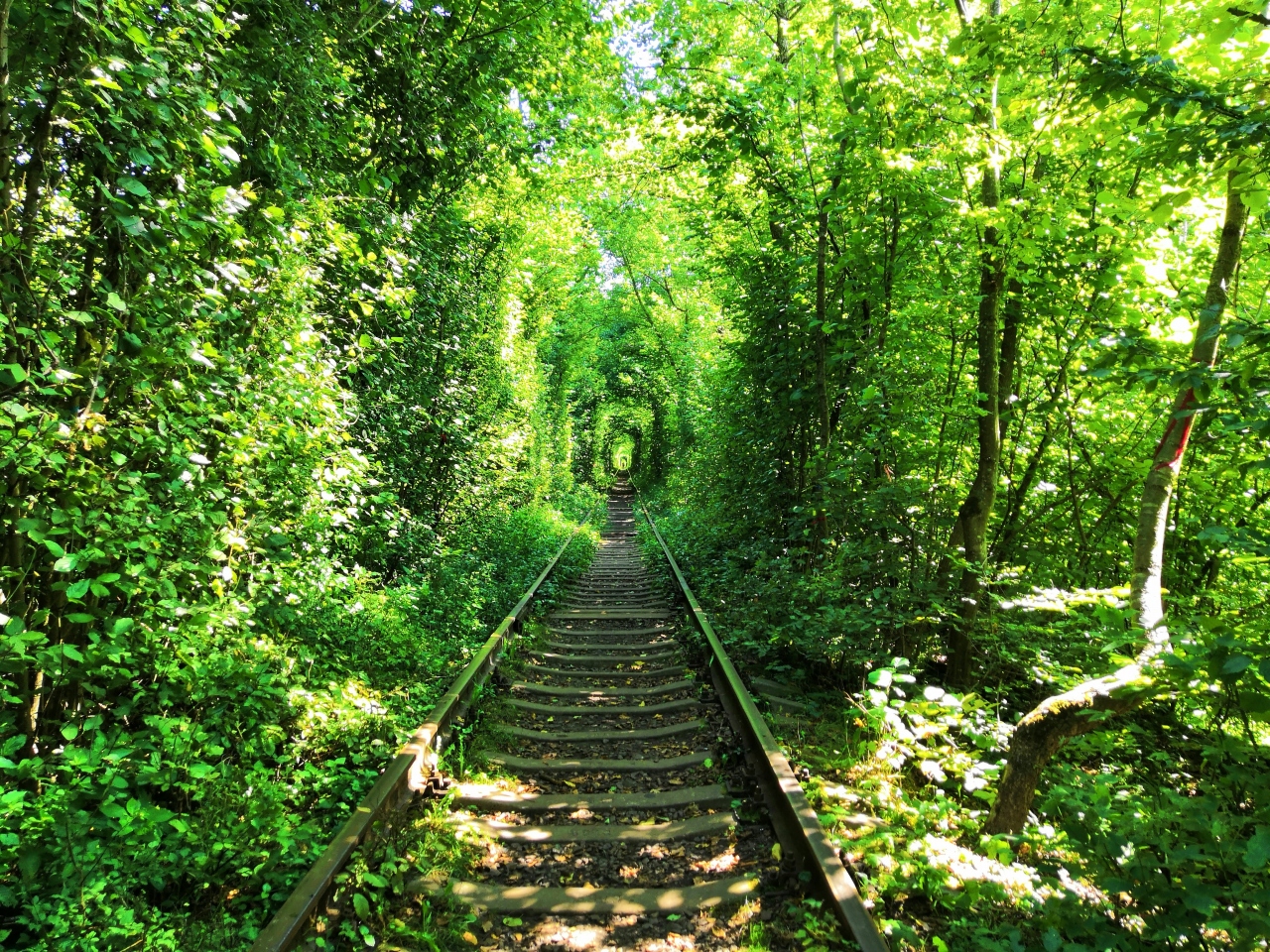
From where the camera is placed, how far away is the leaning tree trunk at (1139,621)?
276 cm

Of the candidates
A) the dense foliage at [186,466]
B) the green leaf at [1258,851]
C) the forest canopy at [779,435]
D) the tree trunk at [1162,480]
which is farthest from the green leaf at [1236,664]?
the dense foliage at [186,466]

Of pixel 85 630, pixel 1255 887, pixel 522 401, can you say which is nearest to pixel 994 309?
pixel 1255 887

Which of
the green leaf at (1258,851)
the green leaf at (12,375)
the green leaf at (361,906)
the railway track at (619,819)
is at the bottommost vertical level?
the railway track at (619,819)

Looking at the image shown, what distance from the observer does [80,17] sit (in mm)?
2229

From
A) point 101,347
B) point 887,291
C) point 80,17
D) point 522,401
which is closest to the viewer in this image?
point 80,17

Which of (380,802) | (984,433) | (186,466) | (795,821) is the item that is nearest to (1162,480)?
(984,433)

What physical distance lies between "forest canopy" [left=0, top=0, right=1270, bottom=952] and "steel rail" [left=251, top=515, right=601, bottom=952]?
26cm

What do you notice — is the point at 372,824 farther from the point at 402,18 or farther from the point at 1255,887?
the point at 402,18

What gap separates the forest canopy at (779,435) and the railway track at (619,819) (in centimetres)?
30

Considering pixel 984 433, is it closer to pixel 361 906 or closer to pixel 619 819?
pixel 619 819

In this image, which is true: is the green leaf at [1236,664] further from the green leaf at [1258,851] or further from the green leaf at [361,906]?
the green leaf at [361,906]

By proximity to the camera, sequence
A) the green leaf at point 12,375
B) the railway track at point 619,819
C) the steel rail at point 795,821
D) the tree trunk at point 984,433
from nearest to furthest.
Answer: the green leaf at point 12,375 → the steel rail at point 795,821 → the railway track at point 619,819 → the tree trunk at point 984,433

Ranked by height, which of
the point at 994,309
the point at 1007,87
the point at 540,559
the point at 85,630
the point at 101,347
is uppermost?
the point at 1007,87

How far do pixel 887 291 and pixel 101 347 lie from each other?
5.23 metres
